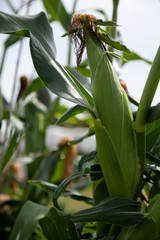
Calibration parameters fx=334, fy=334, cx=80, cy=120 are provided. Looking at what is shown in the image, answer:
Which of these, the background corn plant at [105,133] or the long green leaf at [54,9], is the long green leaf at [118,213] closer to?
the background corn plant at [105,133]

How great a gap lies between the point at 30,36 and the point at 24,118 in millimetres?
773

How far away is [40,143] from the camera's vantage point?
1.02m

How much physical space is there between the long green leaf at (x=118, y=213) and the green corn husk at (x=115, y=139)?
0.02 m

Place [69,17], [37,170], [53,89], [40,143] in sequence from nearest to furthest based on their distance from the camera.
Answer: [53,89] → [69,17] → [37,170] → [40,143]

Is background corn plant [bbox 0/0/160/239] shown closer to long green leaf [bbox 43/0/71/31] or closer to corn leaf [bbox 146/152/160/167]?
corn leaf [bbox 146/152/160/167]

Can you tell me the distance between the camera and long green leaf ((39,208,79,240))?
1.22 ft

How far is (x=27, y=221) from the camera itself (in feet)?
1.10

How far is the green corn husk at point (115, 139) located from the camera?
339 millimetres

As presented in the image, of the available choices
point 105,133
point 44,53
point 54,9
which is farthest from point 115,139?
point 54,9

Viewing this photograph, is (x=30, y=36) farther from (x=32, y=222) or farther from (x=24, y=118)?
(x=24, y=118)

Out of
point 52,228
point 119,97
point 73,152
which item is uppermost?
point 119,97

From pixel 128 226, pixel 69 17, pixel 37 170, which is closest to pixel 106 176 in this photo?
pixel 128 226

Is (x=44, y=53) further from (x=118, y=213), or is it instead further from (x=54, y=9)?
(x=54, y=9)

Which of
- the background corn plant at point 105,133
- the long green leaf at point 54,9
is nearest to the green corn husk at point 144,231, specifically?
the background corn plant at point 105,133
